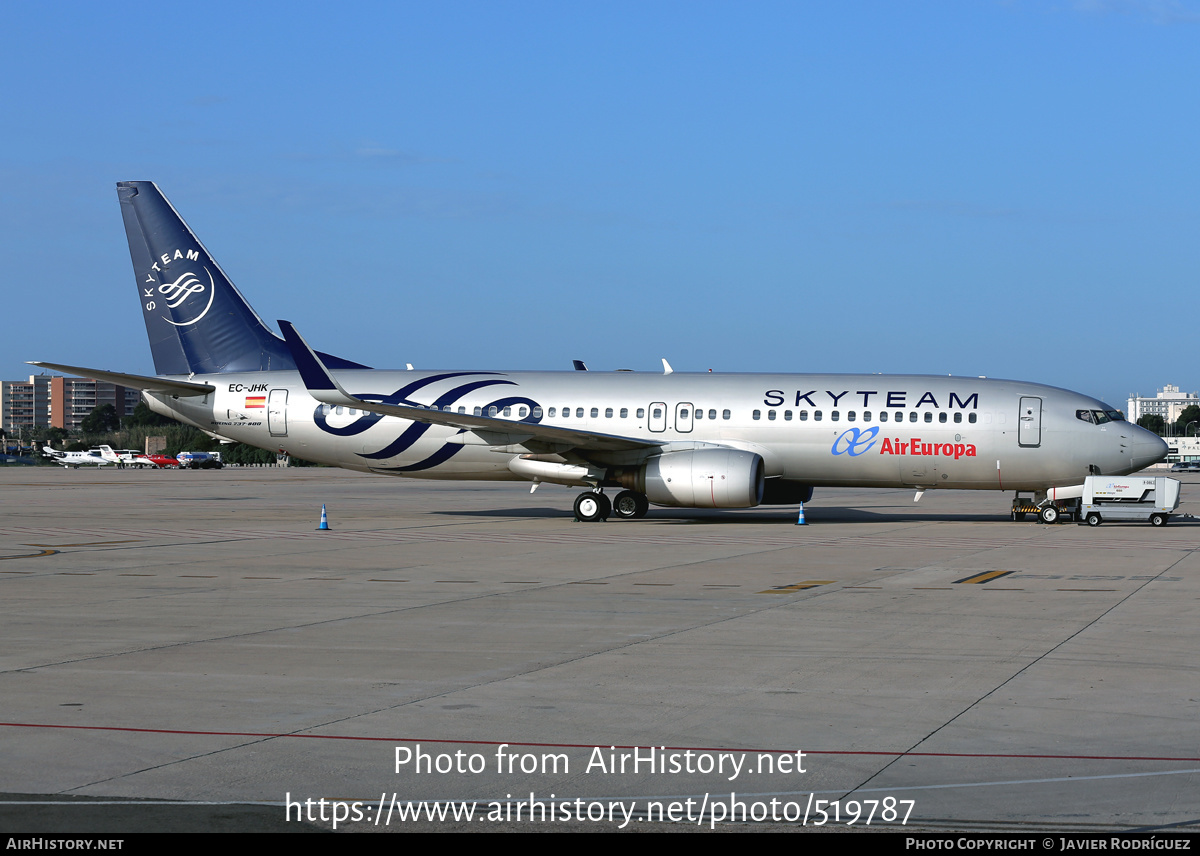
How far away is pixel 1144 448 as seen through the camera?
2917cm

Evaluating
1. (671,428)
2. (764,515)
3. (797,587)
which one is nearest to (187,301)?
(671,428)

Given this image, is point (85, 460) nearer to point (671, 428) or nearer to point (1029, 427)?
point (671, 428)

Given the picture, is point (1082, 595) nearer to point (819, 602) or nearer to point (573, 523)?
point (819, 602)

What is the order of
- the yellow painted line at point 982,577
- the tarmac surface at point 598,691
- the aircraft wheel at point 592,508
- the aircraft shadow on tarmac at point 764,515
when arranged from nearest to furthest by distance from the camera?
1. the tarmac surface at point 598,691
2. the yellow painted line at point 982,577
3. the aircraft wheel at point 592,508
4. the aircraft shadow on tarmac at point 764,515

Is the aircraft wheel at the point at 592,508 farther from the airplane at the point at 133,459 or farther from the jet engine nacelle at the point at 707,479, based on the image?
the airplane at the point at 133,459

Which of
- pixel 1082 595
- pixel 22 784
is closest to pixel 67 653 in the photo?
pixel 22 784

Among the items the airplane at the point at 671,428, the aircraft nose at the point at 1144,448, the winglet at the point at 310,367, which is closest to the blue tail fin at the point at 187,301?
the airplane at the point at 671,428

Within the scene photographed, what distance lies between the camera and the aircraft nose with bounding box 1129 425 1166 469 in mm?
29047

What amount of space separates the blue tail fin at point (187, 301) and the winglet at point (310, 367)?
579 cm

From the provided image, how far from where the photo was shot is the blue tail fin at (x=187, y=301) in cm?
3381

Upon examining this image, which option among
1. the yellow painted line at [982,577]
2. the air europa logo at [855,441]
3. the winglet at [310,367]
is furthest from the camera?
the air europa logo at [855,441]

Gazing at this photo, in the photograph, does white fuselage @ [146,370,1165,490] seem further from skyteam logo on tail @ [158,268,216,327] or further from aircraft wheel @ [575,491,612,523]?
skyteam logo on tail @ [158,268,216,327]
